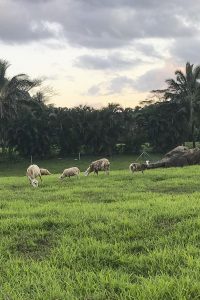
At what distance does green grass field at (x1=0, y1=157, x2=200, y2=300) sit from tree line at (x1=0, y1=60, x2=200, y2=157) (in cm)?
4468

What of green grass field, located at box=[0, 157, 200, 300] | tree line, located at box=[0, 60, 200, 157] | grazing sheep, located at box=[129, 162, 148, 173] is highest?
tree line, located at box=[0, 60, 200, 157]

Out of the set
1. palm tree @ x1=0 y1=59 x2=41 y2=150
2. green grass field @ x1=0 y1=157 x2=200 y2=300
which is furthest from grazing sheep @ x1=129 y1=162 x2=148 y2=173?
palm tree @ x1=0 y1=59 x2=41 y2=150

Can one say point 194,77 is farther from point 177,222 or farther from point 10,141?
point 177,222

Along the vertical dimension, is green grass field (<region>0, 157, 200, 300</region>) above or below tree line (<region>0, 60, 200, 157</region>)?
below

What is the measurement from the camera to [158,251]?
773 centimetres

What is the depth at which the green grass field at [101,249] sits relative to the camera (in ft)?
20.5

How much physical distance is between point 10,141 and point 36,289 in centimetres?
5258

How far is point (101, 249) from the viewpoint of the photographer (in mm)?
7914

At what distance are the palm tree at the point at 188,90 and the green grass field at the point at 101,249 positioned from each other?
47.4 meters

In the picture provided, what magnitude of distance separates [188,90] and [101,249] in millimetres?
53595

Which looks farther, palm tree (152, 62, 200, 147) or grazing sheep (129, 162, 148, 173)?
palm tree (152, 62, 200, 147)

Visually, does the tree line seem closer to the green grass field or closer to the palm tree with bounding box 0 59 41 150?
the palm tree with bounding box 0 59 41 150

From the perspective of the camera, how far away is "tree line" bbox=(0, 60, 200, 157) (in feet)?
189

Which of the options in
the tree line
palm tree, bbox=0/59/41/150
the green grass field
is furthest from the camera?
the tree line
